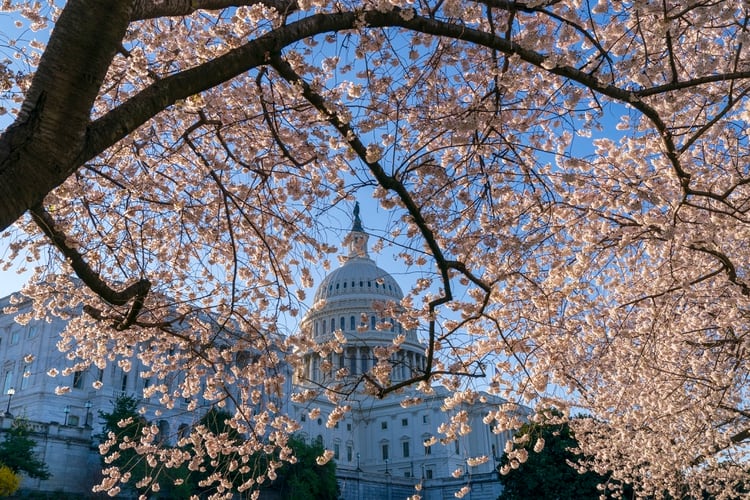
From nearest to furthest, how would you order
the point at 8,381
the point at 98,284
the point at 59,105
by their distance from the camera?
the point at 59,105
the point at 98,284
the point at 8,381

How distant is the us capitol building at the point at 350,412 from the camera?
400 inches

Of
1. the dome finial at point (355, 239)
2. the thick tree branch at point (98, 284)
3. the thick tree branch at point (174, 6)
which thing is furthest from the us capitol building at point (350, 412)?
the thick tree branch at point (174, 6)

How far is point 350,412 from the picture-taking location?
156 feet

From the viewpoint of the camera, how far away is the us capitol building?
1016 centimetres

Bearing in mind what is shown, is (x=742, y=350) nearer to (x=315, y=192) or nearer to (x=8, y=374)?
(x=315, y=192)

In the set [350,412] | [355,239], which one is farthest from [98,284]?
[350,412]

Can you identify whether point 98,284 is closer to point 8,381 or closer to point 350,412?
point 350,412

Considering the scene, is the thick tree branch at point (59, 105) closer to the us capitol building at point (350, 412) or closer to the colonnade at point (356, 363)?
the us capitol building at point (350, 412)

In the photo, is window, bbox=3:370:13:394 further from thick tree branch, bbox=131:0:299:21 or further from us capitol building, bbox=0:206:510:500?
thick tree branch, bbox=131:0:299:21

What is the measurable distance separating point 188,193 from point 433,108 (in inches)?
151

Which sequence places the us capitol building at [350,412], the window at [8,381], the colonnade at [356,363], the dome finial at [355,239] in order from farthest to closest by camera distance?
the window at [8,381] < the us capitol building at [350,412] < the dome finial at [355,239] < the colonnade at [356,363]

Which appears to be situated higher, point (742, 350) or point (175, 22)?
point (175, 22)

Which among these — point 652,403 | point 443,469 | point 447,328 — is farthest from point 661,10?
point 443,469

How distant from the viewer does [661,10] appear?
5.77m
